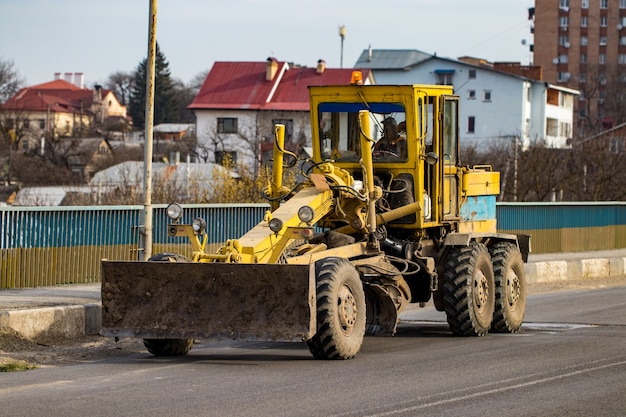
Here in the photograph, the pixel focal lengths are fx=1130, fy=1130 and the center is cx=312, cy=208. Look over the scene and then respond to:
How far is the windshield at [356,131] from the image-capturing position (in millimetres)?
14531

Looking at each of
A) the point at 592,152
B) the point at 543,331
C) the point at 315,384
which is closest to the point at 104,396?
the point at 315,384

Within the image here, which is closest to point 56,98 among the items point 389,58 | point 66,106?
point 66,106

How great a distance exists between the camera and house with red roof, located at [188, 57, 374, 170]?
273ft

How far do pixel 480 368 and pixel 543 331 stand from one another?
14.8ft

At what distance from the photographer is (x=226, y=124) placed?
3408 inches

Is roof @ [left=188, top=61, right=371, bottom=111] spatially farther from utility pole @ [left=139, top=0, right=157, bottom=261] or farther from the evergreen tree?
utility pole @ [left=139, top=0, right=157, bottom=261]

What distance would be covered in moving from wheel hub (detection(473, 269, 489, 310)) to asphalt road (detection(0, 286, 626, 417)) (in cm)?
57

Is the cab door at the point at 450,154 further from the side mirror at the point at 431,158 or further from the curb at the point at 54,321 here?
the curb at the point at 54,321

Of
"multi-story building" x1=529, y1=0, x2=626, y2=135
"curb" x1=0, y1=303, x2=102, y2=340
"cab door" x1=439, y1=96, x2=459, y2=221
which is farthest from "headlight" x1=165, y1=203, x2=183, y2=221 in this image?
"multi-story building" x1=529, y1=0, x2=626, y2=135

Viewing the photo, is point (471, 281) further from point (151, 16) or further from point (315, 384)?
point (151, 16)

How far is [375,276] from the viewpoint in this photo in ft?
45.3

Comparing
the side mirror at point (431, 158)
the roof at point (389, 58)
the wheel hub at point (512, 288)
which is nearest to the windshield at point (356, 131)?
the side mirror at point (431, 158)

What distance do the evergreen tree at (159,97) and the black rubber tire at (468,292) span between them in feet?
363

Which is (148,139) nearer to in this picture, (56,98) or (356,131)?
(356,131)
